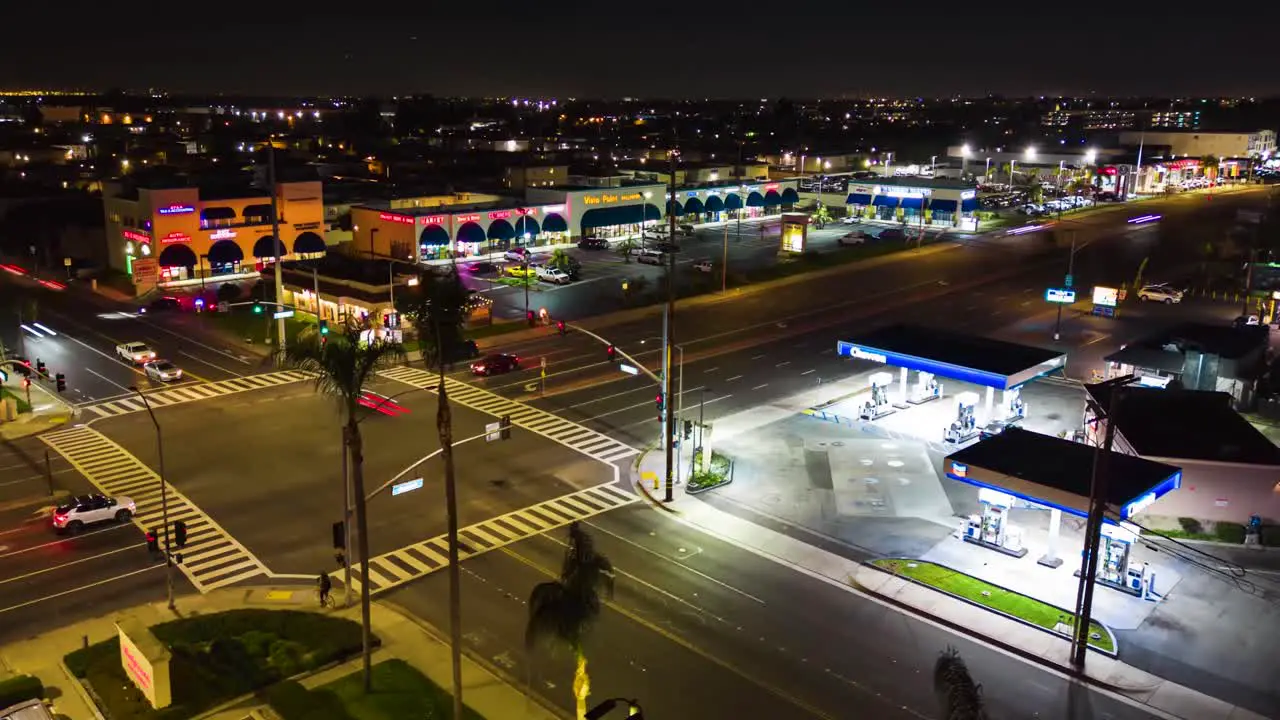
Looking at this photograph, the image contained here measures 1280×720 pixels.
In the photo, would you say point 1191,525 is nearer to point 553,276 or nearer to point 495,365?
point 495,365

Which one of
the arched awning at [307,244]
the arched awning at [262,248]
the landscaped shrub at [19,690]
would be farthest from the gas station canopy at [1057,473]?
the arched awning at [307,244]

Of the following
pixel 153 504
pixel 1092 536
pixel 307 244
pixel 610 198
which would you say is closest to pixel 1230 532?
pixel 1092 536

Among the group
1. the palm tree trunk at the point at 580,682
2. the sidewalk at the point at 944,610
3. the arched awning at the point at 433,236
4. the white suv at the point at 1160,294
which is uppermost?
the arched awning at the point at 433,236

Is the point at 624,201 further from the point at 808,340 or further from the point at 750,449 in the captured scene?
the point at 750,449

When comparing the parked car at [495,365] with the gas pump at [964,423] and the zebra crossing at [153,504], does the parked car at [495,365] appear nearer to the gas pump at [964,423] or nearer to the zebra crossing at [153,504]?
the zebra crossing at [153,504]

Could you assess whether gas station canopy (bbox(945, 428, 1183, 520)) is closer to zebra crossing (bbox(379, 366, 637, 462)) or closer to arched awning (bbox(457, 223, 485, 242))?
zebra crossing (bbox(379, 366, 637, 462))

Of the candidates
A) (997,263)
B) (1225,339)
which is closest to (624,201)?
(997,263)
